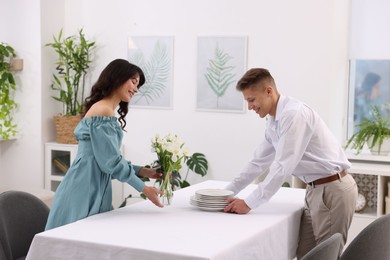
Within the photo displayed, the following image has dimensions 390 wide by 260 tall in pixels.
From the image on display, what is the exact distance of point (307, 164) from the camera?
3.16 m

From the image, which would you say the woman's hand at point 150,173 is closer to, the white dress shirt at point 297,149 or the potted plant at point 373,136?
the white dress shirt at point 297,149

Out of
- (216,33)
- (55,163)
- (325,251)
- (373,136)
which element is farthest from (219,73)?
(325,251)

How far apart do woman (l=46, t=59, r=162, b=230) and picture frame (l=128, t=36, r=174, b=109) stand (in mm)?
2633

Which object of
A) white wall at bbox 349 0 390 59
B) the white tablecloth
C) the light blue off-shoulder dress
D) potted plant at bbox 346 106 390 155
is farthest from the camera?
white wall at bbox 349 0 390 59

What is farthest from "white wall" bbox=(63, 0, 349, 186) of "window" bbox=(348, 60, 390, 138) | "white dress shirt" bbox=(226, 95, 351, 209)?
"white dress shirt" bbox=(226, 95, 351, 209)

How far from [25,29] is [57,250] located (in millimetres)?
4015

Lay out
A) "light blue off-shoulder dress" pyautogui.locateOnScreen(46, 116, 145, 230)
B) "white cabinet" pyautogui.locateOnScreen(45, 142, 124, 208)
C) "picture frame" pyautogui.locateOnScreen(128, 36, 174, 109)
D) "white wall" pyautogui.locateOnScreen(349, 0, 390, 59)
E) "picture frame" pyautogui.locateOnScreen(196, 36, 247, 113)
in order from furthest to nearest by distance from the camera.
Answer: "white cabinet" pyautogui.locateOnScreen(45, 142, 124, 208) → "picture frame" pyautogui.locateOnScreen(128, 36, 174, 109) → "picture frame" pyautogui.locateOnScreen(196, 36, 247, 113) → "white wall" pyautogui.locateOnScreen(349, 0, 390, 59) → "light blue off-shoulder dress" pyautogui.locateOnScreen(46, 116, 145, 230)

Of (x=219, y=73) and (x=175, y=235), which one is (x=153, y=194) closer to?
(x=175, y=235)

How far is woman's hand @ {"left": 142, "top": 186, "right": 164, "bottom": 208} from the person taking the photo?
2994mm

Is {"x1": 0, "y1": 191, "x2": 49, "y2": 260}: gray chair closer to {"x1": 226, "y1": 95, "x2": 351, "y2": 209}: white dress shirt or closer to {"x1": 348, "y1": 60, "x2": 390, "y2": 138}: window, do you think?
{"x1": 226, "y1": 95, "x2": 351, "y2": 209}: white dress shirt

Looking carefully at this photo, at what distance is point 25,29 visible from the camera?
238 inches

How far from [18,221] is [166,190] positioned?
2.67 feet

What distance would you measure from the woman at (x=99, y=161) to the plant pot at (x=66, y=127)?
280cm

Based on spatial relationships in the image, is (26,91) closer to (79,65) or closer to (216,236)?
(79,65)
